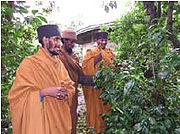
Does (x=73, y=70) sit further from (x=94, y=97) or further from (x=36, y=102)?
(x=36, y=102)

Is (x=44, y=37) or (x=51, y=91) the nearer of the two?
(x=51, y=91)

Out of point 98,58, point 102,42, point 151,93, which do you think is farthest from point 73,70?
point 151,93

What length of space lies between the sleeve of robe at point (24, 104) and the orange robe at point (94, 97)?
161 centimetres

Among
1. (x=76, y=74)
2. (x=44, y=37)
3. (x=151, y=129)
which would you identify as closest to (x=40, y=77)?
(x=44, y=37)

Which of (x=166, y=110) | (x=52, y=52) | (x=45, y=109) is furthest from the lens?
(x=52, y=52)

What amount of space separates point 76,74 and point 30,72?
4.61ft

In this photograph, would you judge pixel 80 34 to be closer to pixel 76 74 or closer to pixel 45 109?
pixel 76 74

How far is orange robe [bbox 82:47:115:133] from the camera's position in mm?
3369

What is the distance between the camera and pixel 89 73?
3.46 metres

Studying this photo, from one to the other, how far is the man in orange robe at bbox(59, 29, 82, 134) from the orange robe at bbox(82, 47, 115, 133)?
198 millimetres

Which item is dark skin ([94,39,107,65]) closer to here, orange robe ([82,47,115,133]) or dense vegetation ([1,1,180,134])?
orange robe ([82,47,115,133])

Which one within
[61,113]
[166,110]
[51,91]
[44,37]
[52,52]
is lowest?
[61,113]

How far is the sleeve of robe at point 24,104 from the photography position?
185cm

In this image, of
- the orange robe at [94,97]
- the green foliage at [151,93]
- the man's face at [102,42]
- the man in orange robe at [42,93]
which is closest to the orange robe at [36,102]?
the man in orange robe at [42,93]
